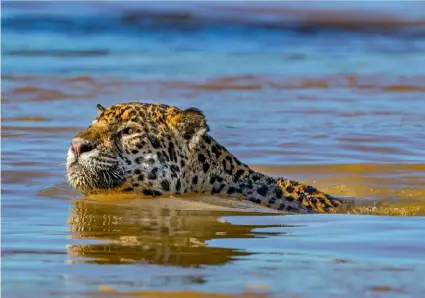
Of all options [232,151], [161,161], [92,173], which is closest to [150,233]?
[92,173]

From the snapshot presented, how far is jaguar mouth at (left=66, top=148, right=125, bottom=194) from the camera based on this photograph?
10633 millimetres

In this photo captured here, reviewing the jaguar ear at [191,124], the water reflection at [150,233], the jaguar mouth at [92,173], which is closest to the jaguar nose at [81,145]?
the jaguar mouth at [92,173]

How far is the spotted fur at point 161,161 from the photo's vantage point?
10.8 m

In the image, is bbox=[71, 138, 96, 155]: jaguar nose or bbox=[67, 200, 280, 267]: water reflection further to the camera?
bbox=[71, 138, 96, 155]: jaguar nose

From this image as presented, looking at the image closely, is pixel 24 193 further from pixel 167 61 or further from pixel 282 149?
pixel 167 61

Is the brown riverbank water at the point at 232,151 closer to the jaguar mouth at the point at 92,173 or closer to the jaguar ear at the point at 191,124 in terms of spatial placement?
the jaguar mouth at the point at 92,173

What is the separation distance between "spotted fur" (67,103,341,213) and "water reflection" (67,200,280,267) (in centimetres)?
24

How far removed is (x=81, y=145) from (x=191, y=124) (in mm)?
993

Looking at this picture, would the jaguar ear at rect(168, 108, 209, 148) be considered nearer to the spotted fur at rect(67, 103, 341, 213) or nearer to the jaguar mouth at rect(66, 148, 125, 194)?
the spotted fur at rect(67, 103, 341, 213)

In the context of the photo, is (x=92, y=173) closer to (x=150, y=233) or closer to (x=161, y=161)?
(x=161, y=161)

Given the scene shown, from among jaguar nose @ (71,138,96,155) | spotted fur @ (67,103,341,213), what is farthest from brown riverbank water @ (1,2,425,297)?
jaguar nose @ (71,138,96,155)

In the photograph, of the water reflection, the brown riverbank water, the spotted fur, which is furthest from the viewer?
the spotted fur

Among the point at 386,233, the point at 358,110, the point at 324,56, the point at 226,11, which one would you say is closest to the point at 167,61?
the point at 324,56

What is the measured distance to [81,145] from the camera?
10.6m
